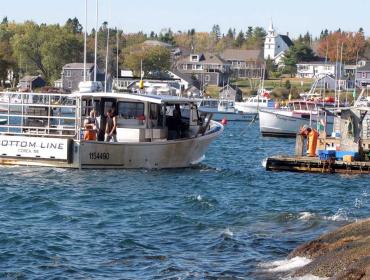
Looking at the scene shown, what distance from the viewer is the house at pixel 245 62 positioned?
588ft

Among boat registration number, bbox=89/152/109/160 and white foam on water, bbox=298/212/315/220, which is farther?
boat registration number, bbox=89/152/109/160

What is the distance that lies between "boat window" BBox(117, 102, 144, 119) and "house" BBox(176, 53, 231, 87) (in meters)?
119

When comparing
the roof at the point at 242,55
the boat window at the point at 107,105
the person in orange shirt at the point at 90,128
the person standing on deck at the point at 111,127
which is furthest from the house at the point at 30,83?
the person standing on deck at the point at 111,127

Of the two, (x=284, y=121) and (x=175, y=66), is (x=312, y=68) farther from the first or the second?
(x=284, y=121)

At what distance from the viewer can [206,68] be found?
16875cm

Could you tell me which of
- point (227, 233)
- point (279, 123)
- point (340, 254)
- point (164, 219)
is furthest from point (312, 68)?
point (340, 254)

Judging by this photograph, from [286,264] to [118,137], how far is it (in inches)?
683

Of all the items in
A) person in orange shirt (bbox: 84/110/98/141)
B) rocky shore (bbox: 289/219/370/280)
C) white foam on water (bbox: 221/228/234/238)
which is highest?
person in orange shirt (bbox: 84/110/98/141)

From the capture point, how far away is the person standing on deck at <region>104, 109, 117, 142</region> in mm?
34469

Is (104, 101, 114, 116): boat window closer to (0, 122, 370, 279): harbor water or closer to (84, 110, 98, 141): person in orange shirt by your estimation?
(84, 110, 98, 141): person in orange shirt

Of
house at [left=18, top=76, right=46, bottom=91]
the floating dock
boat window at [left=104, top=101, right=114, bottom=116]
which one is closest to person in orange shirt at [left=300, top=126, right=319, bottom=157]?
the floating dock

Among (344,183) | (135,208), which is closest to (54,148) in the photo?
(135,208)

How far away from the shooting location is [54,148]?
33.4 meters

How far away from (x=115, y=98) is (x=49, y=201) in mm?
8994
